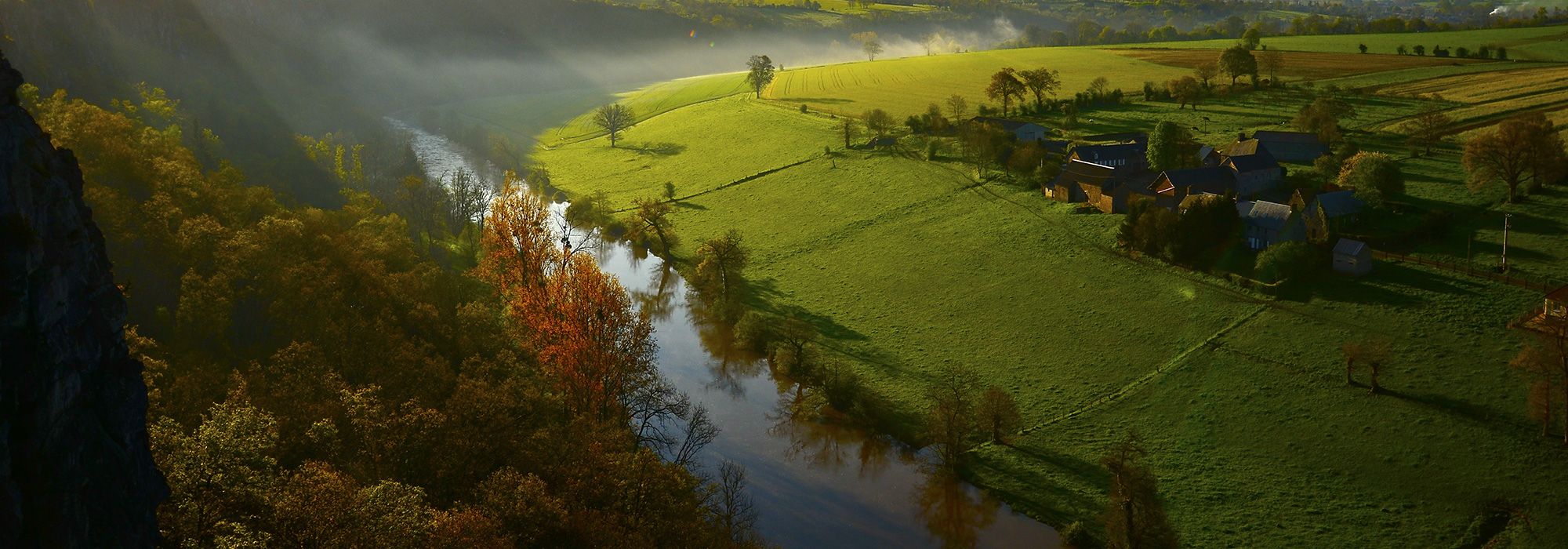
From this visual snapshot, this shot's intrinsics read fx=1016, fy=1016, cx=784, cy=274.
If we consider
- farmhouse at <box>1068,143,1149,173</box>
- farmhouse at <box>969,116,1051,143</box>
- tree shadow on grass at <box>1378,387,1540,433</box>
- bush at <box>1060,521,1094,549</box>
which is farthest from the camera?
farmhouse at <box>969,116,1051,143</box>

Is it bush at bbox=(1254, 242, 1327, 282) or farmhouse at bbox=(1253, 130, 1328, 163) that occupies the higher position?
farmhouse at bbox=(1253, 130, 1328, 163)

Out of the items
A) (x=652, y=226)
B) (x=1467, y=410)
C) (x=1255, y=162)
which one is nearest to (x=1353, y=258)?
(x=1467, y=410)

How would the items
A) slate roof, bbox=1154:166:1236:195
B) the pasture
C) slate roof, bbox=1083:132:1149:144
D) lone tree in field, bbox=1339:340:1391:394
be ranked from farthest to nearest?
1. slate roof, bbox=1083:132:1149:144
2. slate roof, bbox=1154:166:1236:195
3. lone tree in field, bbox=1339:340:1391:394
4. the pasture

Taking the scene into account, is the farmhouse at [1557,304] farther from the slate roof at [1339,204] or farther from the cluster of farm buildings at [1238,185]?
the slate roof at [1339,204]

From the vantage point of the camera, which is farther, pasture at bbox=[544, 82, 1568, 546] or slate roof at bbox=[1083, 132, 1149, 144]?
slate roof at bbox=[1083, 132, 1149, 144]

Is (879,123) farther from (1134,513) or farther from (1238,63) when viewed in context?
(1134,513)

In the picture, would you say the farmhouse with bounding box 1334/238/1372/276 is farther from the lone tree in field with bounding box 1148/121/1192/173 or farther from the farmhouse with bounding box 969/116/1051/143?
the farmhouse with bounding box 969/116/1051/143

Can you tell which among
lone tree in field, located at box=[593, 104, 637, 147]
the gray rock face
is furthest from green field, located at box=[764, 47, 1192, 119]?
the gray rock face
